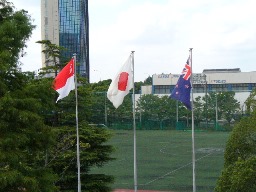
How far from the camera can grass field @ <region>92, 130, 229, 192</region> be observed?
947 inches

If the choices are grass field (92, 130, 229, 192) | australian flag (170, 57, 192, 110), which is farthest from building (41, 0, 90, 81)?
australian flag (170, 57, 192, 110)

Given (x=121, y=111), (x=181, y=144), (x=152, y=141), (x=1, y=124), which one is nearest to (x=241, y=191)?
(x=1, y=124)

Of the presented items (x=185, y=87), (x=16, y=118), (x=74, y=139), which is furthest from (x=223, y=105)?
(x=16, y=118)

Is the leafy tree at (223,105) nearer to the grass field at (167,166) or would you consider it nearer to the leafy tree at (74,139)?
the grass field at (167,166)

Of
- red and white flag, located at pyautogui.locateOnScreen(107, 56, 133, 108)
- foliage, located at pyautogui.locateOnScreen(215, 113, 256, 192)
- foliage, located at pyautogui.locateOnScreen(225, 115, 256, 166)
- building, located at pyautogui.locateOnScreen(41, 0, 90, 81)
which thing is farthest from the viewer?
building, located at pyautogui.locateOnScreen(41, 0, 90, 81)

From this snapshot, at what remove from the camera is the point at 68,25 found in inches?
3610

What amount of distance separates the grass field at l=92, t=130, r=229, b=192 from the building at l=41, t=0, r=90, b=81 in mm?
47367

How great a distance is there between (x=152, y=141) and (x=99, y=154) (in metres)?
29.6

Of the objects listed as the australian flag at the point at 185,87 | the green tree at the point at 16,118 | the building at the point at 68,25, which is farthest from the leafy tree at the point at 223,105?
the green tree at the point at 16,118

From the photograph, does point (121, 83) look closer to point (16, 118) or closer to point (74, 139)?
point (74, 139)

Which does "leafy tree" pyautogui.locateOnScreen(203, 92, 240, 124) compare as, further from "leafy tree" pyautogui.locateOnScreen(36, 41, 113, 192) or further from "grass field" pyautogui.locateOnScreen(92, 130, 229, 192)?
"leafy tree" pyautogui.locateOnScreen(36, 41, 113, 192)

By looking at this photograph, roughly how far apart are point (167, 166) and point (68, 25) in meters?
64.3

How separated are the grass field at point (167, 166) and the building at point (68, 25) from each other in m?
47.4

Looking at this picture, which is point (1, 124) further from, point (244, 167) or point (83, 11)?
point (83, 11)
